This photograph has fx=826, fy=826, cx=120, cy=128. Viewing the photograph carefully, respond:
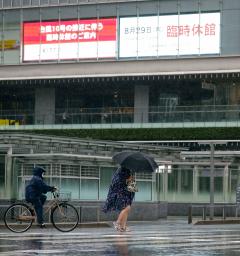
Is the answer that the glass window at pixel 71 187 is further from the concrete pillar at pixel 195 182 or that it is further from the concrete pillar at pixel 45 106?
the concrete pillar at pixel 45 106

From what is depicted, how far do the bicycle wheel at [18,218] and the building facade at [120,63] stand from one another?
1512 inches

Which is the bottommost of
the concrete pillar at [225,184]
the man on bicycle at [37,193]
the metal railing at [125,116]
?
the concrete pillar at [225,184]

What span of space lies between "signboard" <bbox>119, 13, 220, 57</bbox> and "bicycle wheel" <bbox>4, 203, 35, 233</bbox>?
38.5 metres

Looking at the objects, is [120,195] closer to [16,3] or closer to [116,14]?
[116,14]

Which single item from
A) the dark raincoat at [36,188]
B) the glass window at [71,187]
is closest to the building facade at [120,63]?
the glass window at [71,187]

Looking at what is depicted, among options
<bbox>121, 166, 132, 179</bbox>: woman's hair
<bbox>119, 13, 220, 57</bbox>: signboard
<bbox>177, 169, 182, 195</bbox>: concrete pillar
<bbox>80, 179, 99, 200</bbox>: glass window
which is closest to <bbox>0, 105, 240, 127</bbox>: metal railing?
<bbox>119, 13, 220, 57</bbox>: signboard

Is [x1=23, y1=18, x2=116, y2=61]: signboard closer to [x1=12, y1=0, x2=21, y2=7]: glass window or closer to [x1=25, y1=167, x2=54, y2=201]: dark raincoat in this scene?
[x1=12, y1=0, x2=21, y2=7]: glass window

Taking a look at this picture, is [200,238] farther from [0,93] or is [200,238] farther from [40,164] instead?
[0,93]

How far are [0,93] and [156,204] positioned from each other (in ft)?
109

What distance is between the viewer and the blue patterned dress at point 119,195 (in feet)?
65.0

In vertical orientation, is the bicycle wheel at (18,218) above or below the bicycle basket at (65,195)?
above

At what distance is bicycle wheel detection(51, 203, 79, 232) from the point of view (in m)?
20.0

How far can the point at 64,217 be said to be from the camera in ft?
66.2

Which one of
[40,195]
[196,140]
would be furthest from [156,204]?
[196,140]
